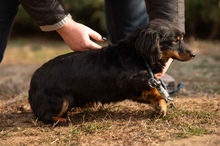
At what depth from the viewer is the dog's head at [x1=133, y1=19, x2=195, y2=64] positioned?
3.66 meters

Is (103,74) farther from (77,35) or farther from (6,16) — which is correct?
(6,16)

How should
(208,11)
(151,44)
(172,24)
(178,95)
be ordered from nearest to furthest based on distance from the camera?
(151,44) < (172,24) < (178,95) < (208,11)

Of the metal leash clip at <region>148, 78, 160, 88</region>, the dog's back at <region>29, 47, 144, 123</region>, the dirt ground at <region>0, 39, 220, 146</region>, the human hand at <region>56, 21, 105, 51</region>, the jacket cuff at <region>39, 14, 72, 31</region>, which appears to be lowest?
the dirt ground at <region>0, 39, 220, 146</region>

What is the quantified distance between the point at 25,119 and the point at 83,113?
56cm

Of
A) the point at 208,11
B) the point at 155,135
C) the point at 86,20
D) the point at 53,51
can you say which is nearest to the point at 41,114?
the point at 155,135

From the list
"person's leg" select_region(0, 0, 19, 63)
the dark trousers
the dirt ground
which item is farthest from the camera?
the dark trousers

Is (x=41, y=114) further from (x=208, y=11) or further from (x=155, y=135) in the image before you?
(x=208, y=11)

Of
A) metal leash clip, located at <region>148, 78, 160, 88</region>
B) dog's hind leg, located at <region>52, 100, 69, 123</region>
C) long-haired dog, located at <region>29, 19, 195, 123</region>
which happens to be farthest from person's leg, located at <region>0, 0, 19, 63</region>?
metal leash clip, located at <region>148, 78, 160, 88</region>

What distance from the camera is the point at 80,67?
12.3ft

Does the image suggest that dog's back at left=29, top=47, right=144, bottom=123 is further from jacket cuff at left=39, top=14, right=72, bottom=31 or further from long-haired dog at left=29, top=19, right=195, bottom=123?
jacket cuff at left=39, top=14, right=72, bottom=31

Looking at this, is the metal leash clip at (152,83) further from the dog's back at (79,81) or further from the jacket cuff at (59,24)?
the jacket cuff at (59,24)

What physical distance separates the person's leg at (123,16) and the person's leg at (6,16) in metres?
1.36

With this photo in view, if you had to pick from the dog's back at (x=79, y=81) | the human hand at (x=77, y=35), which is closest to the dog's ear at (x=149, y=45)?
the dog's back at (x=79, y=81)

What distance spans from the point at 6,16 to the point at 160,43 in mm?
1646
